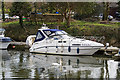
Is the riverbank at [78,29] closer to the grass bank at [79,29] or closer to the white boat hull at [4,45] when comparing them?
the grass bank at [79,29]

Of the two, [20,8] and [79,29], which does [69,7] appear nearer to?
[79,29]

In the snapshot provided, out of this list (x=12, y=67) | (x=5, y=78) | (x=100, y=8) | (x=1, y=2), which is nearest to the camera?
(x=5, y=78)

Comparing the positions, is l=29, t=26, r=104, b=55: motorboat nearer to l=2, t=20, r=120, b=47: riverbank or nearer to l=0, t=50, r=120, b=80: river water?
l=0, t=50, r=120, b=80: river water

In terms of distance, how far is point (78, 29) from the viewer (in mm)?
44156

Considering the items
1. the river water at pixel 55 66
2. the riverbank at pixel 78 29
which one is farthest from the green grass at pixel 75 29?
the river water at pixel 55 66

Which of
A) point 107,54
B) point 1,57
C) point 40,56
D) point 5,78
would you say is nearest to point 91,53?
point 107,54

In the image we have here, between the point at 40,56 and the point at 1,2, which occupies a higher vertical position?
the point at 1,2

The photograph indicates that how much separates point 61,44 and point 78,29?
35.7 ft

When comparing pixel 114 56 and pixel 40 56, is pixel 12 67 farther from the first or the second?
pixel 114 56

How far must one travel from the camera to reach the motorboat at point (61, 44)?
33062 millimetres

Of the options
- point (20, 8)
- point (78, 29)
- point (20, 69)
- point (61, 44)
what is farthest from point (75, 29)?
point (20, 69)

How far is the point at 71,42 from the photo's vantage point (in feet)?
109

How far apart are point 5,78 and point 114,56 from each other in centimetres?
1270

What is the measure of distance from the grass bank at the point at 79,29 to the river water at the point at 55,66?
27.8 feet
